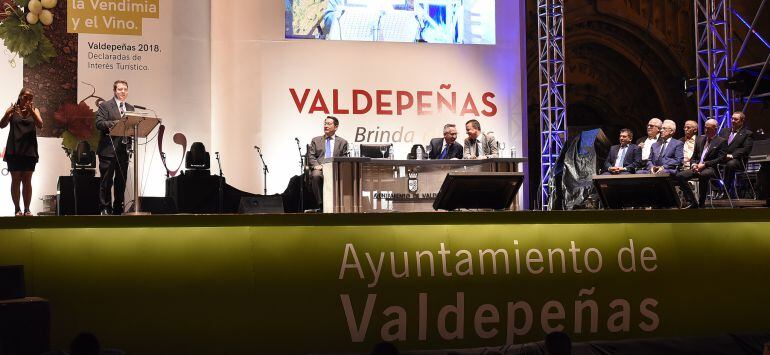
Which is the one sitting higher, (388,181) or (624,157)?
(624,157)

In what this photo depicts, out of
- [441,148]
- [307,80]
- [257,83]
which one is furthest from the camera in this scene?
[307,80]

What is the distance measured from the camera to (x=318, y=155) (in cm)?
1008

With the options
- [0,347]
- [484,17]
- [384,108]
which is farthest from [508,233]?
[484,17]

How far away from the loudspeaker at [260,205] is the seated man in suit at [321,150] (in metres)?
0.49

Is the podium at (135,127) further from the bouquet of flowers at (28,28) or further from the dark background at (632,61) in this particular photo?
the dark background at (632,61)

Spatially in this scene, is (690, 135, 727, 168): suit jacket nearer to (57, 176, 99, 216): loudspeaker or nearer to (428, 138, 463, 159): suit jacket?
(428, 138, 463, 159): suit jacket

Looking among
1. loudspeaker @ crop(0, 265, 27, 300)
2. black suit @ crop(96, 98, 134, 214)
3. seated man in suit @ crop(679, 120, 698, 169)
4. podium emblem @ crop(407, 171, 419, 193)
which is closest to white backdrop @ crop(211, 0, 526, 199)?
podium emblem @ crop(407, 171, 419, 193)

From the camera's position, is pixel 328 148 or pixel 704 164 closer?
pixel 704 164

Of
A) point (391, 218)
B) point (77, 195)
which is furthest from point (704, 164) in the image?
point (77, 195)

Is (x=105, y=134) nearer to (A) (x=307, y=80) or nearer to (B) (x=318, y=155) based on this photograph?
(B) (x=318, y=155)

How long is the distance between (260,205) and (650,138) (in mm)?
4860

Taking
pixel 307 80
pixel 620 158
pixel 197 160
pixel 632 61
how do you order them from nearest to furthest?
pixel 197 160, pixel 620 158, pixel 307 80, pixel 632 61

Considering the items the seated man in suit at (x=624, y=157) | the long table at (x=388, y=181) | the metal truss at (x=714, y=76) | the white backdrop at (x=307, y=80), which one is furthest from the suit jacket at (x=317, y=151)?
the metal truss at (x=714, y=76)

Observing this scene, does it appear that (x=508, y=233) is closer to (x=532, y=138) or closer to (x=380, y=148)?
(x=380, y=148)
